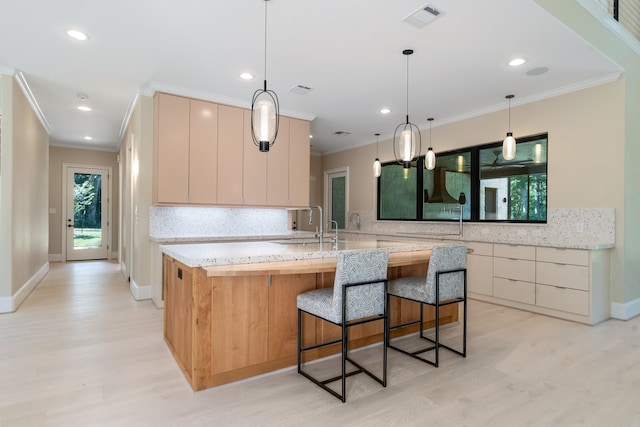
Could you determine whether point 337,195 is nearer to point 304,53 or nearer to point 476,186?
point 476,186

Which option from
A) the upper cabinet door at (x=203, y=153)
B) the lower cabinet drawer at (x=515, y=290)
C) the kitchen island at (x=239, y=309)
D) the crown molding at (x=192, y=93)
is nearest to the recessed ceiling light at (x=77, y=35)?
the crown molding at (x=192, y=93)

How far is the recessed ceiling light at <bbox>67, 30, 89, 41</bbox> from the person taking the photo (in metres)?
3.15

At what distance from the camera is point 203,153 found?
4781 millimetres

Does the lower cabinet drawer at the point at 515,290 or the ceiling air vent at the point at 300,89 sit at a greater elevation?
the ceiling air vent at the point at 300,89

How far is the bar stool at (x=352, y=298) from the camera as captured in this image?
2285 mm

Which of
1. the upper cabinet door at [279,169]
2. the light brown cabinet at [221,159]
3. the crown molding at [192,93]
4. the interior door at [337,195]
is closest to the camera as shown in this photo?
the crown molding at [192,93]

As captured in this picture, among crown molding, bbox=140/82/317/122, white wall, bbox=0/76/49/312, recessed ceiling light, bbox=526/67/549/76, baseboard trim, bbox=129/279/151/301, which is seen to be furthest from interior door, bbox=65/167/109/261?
recessed ceiling light, bbox=526/67/549/76

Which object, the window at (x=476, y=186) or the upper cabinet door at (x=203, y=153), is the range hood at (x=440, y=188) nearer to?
the window at (x=476, y=186)

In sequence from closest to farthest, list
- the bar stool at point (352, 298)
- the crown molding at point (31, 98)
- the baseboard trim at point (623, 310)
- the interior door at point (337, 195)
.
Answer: the bar stool at point (352, 298), the baseboard trim at point (623, 310), the crown molding at point (31, 98), the interior door at point (337, 195)

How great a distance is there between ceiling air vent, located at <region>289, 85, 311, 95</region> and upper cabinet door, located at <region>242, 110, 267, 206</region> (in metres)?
0.88

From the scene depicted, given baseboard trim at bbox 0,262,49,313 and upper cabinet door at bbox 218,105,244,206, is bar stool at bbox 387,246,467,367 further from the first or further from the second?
baseboard trim at bbox 0,262,49,313

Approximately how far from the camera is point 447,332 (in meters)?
3.60

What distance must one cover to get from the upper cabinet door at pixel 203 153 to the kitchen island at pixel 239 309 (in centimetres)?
194

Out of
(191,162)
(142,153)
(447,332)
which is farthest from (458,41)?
(142,153)
